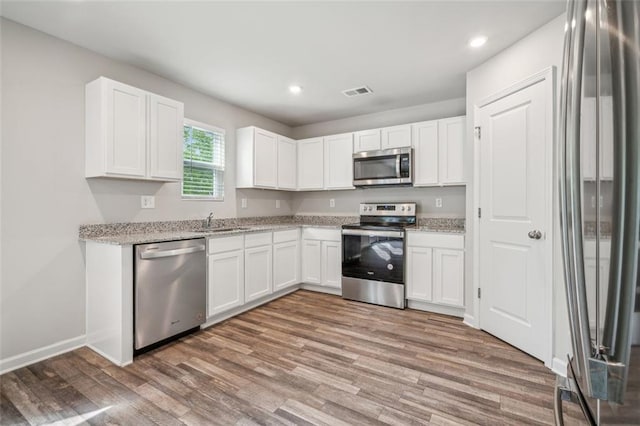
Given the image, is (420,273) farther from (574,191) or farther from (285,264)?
(574,191)

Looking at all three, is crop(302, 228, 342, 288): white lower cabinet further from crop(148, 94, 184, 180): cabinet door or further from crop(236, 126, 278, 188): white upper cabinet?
crop(148, 94, 184, 180): cabinet door

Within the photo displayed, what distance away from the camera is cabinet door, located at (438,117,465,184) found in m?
3.37

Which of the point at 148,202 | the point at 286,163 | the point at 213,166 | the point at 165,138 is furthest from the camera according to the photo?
the point at 286,163

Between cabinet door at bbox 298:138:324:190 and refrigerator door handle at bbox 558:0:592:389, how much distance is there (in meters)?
3.79

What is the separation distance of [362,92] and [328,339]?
277 centimetres

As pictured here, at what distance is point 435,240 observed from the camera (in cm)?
328

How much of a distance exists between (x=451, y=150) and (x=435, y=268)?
54.3 inches

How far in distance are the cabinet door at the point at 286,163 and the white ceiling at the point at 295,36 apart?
1.05 meters

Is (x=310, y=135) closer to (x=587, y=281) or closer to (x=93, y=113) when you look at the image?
(x=93, y=113)

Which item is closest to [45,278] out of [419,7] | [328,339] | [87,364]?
[87,364]

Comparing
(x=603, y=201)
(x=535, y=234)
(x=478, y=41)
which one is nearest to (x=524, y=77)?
(x=478, y=41)

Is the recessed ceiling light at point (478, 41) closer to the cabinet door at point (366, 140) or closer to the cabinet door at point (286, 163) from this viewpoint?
the cabinet door at point (366, 140)

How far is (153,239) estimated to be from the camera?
2365 millimetres

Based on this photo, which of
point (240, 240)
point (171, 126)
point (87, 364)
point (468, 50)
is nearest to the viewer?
point (87, 364)
